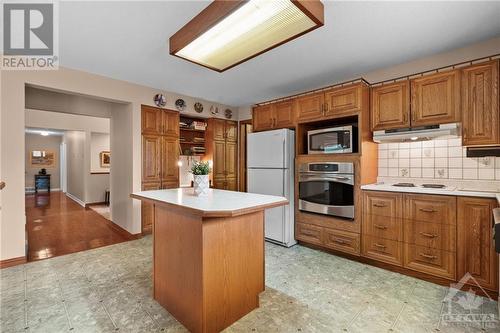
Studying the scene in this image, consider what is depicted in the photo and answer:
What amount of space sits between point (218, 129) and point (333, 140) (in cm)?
266

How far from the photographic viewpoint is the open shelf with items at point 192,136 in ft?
16.0

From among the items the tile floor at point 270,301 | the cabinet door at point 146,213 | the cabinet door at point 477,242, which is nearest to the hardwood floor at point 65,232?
the cabinet door at point 146,213

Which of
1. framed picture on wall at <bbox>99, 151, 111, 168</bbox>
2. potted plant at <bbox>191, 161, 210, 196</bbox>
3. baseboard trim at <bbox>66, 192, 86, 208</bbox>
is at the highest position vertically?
framed picture on wall at <bbox>99, 151, 111, 168</bbox>

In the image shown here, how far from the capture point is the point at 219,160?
5000 mm

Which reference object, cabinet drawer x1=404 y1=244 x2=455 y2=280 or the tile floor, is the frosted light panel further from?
cabinet drawer x1=404 y1=244 x2=455 y2=280

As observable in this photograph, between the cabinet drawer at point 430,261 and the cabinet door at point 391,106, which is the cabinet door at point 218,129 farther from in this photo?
the cabinet drawer at point 430,261

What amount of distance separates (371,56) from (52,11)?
3.23 m

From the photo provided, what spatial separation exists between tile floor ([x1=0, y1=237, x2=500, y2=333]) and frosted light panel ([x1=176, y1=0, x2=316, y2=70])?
6.95 ft

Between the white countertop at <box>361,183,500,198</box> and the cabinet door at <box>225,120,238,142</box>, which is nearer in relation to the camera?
the white countertop at <box>361,183,500,198</box>

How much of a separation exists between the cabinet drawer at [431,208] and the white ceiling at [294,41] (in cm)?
162

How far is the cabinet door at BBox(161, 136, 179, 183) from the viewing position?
4.14m

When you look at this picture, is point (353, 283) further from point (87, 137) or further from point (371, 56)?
point (87, 137)

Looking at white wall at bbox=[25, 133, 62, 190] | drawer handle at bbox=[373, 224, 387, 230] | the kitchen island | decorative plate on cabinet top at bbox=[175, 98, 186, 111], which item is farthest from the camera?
white wall at bbox=[25, 133, 62, 190]

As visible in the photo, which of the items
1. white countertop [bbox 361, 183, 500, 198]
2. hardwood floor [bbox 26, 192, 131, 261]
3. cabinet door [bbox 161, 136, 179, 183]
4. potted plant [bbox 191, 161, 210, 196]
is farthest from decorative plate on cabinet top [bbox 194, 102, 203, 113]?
white countertop [bbox 361, 183, 500, 198]
